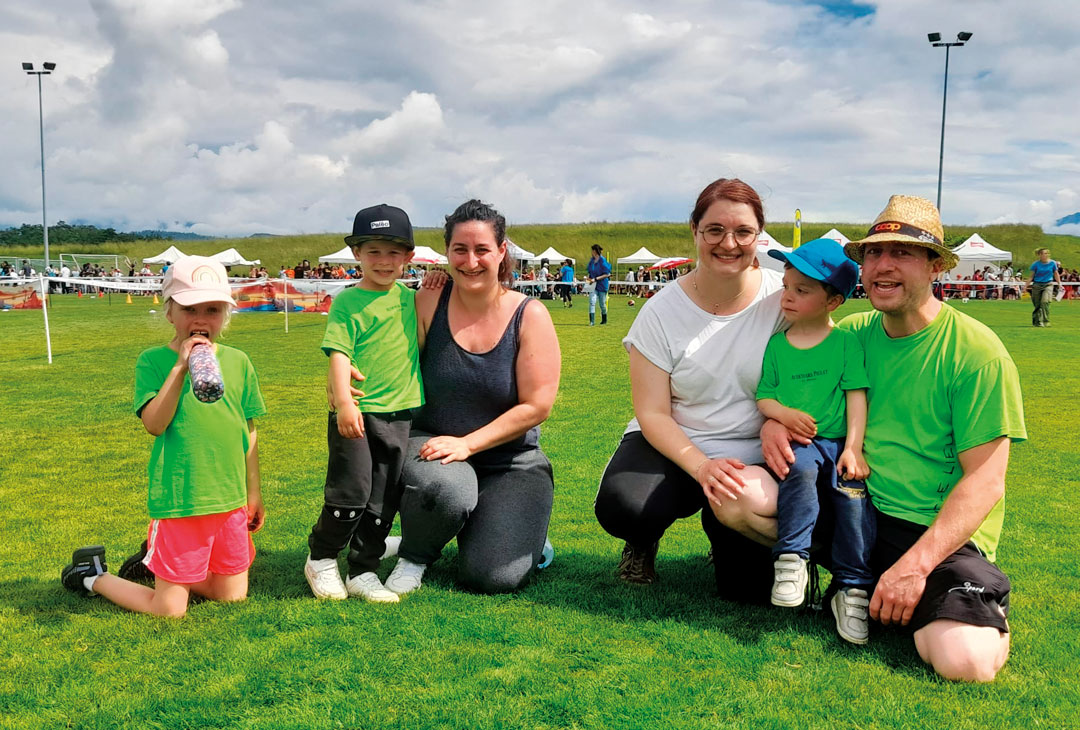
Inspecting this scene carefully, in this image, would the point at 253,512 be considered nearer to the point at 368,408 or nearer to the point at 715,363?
the point at 368,408

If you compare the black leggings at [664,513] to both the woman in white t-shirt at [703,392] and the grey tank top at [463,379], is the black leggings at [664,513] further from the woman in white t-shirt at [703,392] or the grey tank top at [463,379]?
the grey tank top at [463,379]

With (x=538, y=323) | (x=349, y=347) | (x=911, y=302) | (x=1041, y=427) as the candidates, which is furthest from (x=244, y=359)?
(x=1041, y=427)

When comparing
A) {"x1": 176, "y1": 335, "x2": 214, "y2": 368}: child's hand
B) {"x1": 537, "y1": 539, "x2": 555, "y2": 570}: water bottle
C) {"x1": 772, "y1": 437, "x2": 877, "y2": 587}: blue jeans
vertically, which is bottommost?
{"x1": 537, "y1": 539, "x2": 555, "y2": 570}: water bottle

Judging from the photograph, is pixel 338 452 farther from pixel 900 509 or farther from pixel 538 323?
pixel 900 509

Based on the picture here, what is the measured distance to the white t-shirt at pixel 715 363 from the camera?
3607 mm

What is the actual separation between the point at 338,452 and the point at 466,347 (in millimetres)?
727

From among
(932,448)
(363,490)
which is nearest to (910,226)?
(932,448)

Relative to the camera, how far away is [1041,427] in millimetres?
7430

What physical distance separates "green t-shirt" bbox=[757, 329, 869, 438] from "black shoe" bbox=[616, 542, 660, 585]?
93 cm

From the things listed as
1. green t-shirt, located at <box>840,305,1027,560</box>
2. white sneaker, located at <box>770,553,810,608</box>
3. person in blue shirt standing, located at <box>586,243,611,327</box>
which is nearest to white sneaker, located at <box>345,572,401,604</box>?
white sneaker, located at <box>770,553,810,608</box>

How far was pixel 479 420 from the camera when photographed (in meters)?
3.86

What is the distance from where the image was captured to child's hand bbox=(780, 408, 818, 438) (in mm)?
3328

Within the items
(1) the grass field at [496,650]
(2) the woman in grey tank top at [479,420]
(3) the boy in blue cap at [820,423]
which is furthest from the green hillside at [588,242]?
(3) the boy in blue cap at [820,423]

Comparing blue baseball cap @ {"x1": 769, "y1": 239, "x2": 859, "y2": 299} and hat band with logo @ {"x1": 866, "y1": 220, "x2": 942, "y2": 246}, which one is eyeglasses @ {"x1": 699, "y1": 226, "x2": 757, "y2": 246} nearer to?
blue baseball cap @ {"x1": 769, "y1": 239, "x2": 859, "y2": 299}
